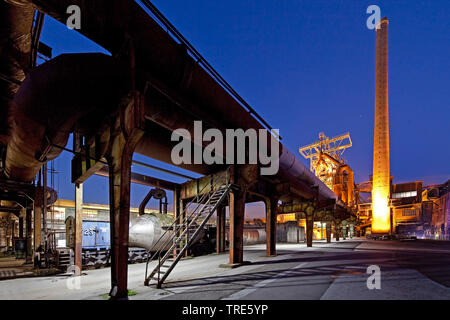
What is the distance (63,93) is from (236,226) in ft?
28.2

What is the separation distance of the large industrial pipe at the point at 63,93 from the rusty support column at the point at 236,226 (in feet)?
22.8

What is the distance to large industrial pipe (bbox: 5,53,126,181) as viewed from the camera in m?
5.12

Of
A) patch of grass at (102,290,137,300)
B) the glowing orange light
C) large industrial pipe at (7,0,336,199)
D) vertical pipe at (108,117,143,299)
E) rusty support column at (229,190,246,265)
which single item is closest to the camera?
large industrial pipe at (7,0,336,199)

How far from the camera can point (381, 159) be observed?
40.3 meters

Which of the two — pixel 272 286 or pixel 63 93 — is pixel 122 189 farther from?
pixel 272 286

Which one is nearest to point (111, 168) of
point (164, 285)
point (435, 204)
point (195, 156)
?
point (164, 285)

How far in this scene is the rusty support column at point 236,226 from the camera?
37.7ft

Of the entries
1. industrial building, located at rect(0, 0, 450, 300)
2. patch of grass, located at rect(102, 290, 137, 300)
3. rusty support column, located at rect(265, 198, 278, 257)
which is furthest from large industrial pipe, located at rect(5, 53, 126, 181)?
rusty support column, located at rect(265, 198, 278, 257)

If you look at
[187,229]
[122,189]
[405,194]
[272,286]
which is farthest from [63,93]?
[405,194]

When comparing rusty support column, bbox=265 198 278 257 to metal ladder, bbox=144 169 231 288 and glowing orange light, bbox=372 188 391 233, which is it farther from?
glowing orange light, bbox=372 188 391 233

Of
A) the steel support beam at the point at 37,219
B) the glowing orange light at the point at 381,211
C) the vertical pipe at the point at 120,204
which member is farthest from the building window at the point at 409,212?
the vertical pipe at the point at 120,204

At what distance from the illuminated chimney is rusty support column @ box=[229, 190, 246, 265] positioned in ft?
117

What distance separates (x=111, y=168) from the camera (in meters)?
6.32
